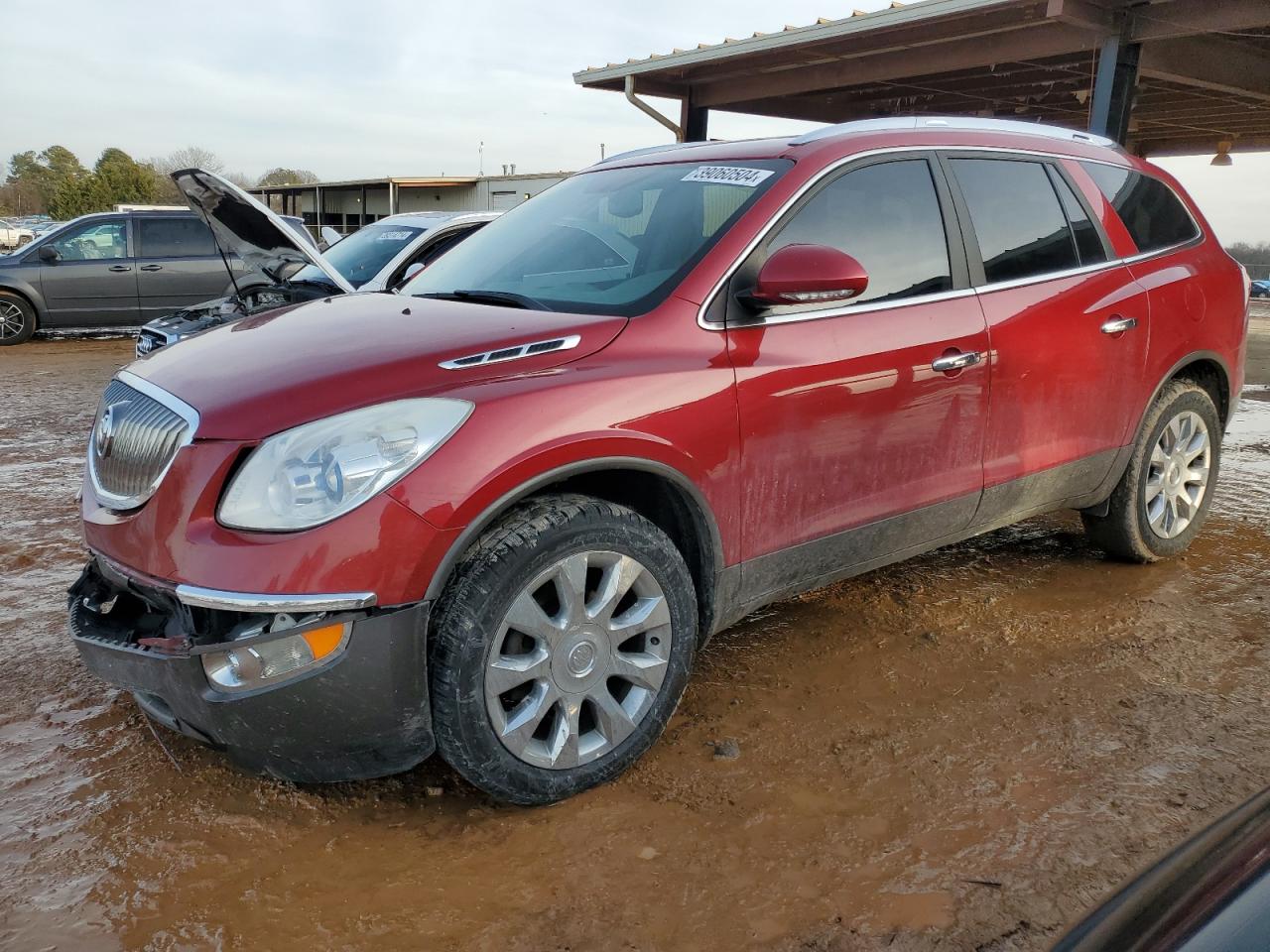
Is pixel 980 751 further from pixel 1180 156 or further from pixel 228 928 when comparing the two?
pixel 1180 156

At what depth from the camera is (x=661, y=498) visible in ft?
9.20

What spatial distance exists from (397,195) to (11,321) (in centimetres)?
2202

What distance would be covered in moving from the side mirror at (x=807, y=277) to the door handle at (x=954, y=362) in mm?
557

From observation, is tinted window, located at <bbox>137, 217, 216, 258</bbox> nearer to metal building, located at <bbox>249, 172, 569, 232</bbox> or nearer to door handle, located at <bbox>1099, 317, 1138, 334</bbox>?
metal building, located at <bbox>249, 172, 569, 232</bbox>

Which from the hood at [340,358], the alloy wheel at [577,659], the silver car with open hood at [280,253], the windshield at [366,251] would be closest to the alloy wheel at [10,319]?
the silver car with open hood at [280,253]

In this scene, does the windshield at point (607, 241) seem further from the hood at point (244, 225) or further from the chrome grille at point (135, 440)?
the chrome grille at point (135, 440)

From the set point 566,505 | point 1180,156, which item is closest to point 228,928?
point 566,505

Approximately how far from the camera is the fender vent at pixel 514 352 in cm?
246

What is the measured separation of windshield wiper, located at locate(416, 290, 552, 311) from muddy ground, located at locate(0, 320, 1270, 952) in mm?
1345

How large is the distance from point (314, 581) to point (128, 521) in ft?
1.97

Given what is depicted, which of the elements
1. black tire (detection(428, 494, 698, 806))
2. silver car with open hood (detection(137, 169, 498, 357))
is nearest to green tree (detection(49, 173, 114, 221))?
silver car with open hood (detection(137, 169, 498, 357))

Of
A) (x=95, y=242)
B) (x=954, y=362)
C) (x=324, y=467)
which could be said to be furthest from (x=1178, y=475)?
(x=95, y=242)

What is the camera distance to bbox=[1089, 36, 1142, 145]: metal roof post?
9.62 metres

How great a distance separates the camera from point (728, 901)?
2.22 meters
